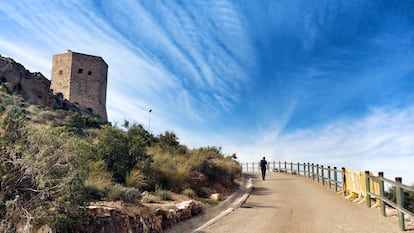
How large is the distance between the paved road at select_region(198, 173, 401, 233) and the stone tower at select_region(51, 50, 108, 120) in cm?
3680

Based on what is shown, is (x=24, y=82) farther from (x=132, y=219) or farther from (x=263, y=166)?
(x=132, y=219)

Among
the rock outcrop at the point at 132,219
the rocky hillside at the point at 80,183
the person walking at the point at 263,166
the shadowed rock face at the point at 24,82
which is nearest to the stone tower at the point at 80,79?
the shadowed rock face at the point at 24,82

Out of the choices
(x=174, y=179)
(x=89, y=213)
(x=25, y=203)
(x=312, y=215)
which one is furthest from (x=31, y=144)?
(x=312, y=215)

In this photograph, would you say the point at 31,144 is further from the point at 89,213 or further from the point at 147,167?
the point at 147,167

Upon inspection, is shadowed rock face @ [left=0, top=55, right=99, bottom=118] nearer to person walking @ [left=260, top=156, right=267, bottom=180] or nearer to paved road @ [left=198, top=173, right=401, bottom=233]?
person walking @ [left=260, top=156, right=267, bottom=180]

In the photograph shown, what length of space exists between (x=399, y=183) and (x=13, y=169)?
8.83 metres

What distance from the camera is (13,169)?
249 inches

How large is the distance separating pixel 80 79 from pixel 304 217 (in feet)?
137

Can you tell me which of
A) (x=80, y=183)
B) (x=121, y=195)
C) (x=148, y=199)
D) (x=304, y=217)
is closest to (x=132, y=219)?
(x=80, y=183)

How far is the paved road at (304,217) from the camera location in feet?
30.4

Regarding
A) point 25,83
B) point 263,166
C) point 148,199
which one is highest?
point 25,83

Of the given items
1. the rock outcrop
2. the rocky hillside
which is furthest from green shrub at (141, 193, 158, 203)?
the rock outcrop

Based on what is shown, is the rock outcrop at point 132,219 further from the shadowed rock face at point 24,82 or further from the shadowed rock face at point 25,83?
the shadowed rock face at point 24,82

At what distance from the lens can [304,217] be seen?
35.4ft
